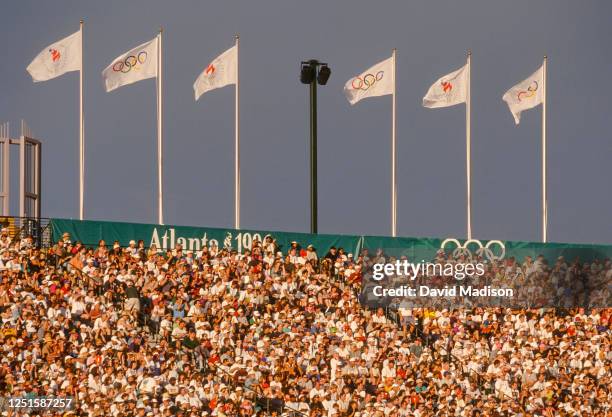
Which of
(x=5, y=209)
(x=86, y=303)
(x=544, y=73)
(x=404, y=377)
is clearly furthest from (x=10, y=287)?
(x=544, y=73)

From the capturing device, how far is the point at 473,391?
4944 centimetres

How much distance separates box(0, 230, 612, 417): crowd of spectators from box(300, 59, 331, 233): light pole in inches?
117

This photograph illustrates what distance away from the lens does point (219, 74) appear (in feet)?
185

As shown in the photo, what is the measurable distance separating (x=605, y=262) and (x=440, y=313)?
27.6 ft

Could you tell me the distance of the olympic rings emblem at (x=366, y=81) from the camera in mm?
57281

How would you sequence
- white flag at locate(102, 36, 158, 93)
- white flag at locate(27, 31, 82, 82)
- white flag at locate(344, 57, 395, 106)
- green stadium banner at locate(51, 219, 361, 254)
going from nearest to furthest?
green stadium banner at locate(51, 219, 361, 254) → white flag at locate(27, 31, 82, 82) → white flag at locate(102, 36, 158, 93) → white flag at locate(344, 57, 395, 106)

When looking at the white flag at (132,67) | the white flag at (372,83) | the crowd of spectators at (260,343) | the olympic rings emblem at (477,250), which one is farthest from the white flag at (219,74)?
the olympic rings emblem at (477,250)

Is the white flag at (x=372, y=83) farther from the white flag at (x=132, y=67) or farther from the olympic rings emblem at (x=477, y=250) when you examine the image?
the white flag at (x=132, y=67)

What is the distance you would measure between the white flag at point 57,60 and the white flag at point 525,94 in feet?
50.4

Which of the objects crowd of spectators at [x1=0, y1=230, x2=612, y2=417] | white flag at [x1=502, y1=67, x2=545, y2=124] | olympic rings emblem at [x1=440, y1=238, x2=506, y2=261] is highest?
white flag at [x1=502, y1=67, x2=545, y2=124]

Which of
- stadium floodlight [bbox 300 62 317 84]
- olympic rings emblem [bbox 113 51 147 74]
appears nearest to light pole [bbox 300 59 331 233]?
stadium floodlight [bbox 300 62 317 84]

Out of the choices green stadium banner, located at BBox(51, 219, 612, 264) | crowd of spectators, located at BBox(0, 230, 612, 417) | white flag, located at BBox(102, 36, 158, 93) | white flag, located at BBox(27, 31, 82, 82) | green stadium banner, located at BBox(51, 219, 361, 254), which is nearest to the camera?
crowd of spectators, located at BBox(0, 230, 612, 417)

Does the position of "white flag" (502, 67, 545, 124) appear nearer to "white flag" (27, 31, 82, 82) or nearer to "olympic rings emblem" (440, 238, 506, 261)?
"olympic rings emblem" (440, 238, 506, 261)

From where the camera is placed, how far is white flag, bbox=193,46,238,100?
55531mm
